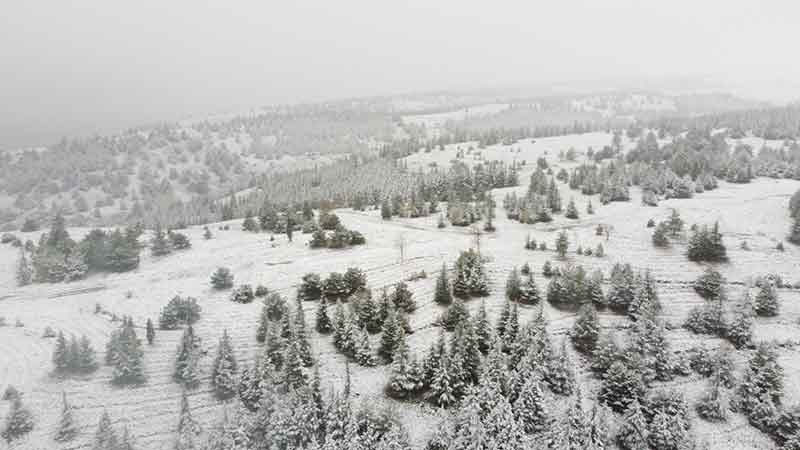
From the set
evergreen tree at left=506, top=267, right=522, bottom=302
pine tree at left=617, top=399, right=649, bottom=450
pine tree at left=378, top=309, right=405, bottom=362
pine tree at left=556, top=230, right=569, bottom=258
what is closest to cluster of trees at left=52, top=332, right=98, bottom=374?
pine tree at left=378, top=309, right=405, bottom=362

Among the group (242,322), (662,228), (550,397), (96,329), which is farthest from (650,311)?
(96,329)

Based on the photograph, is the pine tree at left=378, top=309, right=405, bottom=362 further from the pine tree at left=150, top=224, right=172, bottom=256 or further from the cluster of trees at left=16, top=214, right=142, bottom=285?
the pine tree at left=150, top=224, right=172, bottom=256

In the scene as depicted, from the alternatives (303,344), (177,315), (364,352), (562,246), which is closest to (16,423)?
(177,315)

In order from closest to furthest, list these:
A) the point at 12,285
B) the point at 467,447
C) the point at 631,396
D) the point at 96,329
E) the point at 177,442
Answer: the point at 467,447 → the point at 177,442 → the point at 631,396 → the point at 96,329 → the point at 12,285

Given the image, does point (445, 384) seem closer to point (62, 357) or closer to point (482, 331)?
point (482, 331)

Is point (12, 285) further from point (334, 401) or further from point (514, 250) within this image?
point (514, 250)

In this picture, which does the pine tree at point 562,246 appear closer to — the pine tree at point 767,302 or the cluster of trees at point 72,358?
the pine tree at point 767,302

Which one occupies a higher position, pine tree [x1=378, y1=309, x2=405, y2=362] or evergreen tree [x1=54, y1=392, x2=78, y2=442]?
pine tree [x1=378, y1=309, x2=405, y2=362]
